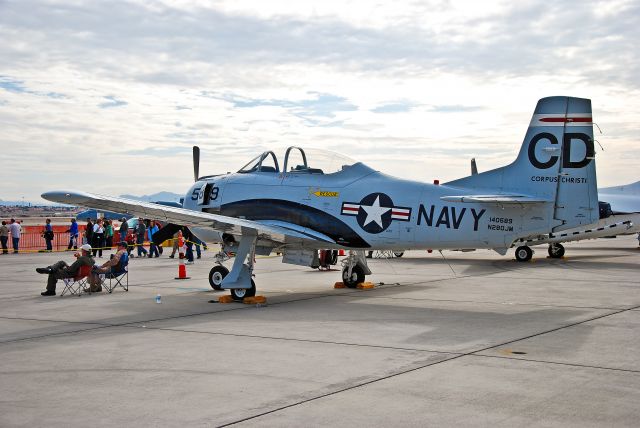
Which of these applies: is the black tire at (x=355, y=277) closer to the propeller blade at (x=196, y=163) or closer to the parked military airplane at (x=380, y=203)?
the parked military airplane at (x=380, y=203)

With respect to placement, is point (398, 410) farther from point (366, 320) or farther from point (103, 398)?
point (366, 320)

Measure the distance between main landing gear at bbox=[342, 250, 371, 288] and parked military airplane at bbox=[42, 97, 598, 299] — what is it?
2157 millimetres

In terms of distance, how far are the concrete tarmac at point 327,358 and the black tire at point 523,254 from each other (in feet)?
30.2

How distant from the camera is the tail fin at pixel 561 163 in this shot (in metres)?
13.1

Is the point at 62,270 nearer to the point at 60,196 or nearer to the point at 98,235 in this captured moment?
the point at 60,196

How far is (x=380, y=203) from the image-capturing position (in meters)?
14.7

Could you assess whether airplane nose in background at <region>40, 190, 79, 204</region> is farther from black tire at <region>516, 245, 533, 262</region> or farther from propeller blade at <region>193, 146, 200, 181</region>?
black tire at <region>516, 245, 533, 262</region>

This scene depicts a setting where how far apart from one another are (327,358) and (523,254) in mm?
19190

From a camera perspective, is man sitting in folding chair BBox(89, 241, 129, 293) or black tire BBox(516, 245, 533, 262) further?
black tire BBox(516, 245, 533, 262)

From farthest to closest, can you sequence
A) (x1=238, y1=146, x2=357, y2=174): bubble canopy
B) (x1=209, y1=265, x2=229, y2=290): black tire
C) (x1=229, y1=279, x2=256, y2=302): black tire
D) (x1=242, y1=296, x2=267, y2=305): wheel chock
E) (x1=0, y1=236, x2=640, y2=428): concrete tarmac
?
(x1=209, y1=265, x2=229, y2=290): black tire → (x1=238, y1=146, x2=357, y2=174): bubble canopy → (x1=229, y1=279, x2=256, y2=302): black tire → (x1=242, y1=296, x2=267, y2=305): wheel chock → (x1=0, y1=236, x2=640, y2=428): concrete tarmac

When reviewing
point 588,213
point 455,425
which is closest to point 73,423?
point 455,425

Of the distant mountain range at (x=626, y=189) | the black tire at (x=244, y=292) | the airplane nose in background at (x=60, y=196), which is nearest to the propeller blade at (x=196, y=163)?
the black tire at (x=244, y=292)

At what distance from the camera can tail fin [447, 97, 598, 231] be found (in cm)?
1306

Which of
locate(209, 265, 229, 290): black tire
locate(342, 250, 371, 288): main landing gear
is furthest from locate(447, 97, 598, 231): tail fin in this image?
locate(209, 265, 229, 290): black tire
